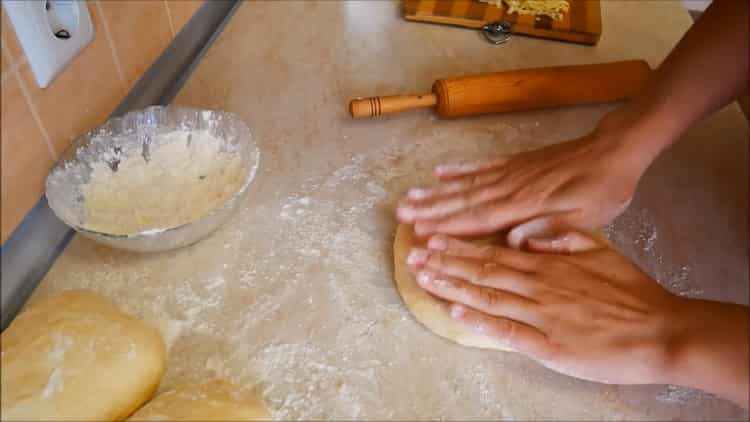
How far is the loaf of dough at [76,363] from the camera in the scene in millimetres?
589

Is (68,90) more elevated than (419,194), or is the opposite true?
(68,90)

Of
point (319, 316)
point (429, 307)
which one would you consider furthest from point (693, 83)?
point (319, 316)

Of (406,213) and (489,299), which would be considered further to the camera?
(406,213)

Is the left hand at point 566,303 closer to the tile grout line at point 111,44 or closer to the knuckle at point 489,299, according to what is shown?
the knuckle at point 489,299

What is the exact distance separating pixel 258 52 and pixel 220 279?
511 mm

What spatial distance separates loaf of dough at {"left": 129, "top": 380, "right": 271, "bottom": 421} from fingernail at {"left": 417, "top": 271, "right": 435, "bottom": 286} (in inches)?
8.8

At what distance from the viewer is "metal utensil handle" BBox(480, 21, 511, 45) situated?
1.17 m

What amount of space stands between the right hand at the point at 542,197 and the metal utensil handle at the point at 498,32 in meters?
0.39

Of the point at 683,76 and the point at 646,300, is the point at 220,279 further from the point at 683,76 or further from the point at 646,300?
the point at 683,76

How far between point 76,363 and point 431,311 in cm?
38

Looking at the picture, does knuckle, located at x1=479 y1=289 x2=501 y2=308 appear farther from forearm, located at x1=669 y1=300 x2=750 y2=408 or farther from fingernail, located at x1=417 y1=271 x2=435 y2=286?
forearm, located at x1=669 y1=300 x2=750 y2=408

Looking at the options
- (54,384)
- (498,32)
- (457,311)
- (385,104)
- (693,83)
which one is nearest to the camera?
(54,384)

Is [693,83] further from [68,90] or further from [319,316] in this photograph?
[68,90]

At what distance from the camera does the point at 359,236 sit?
0.84 m
